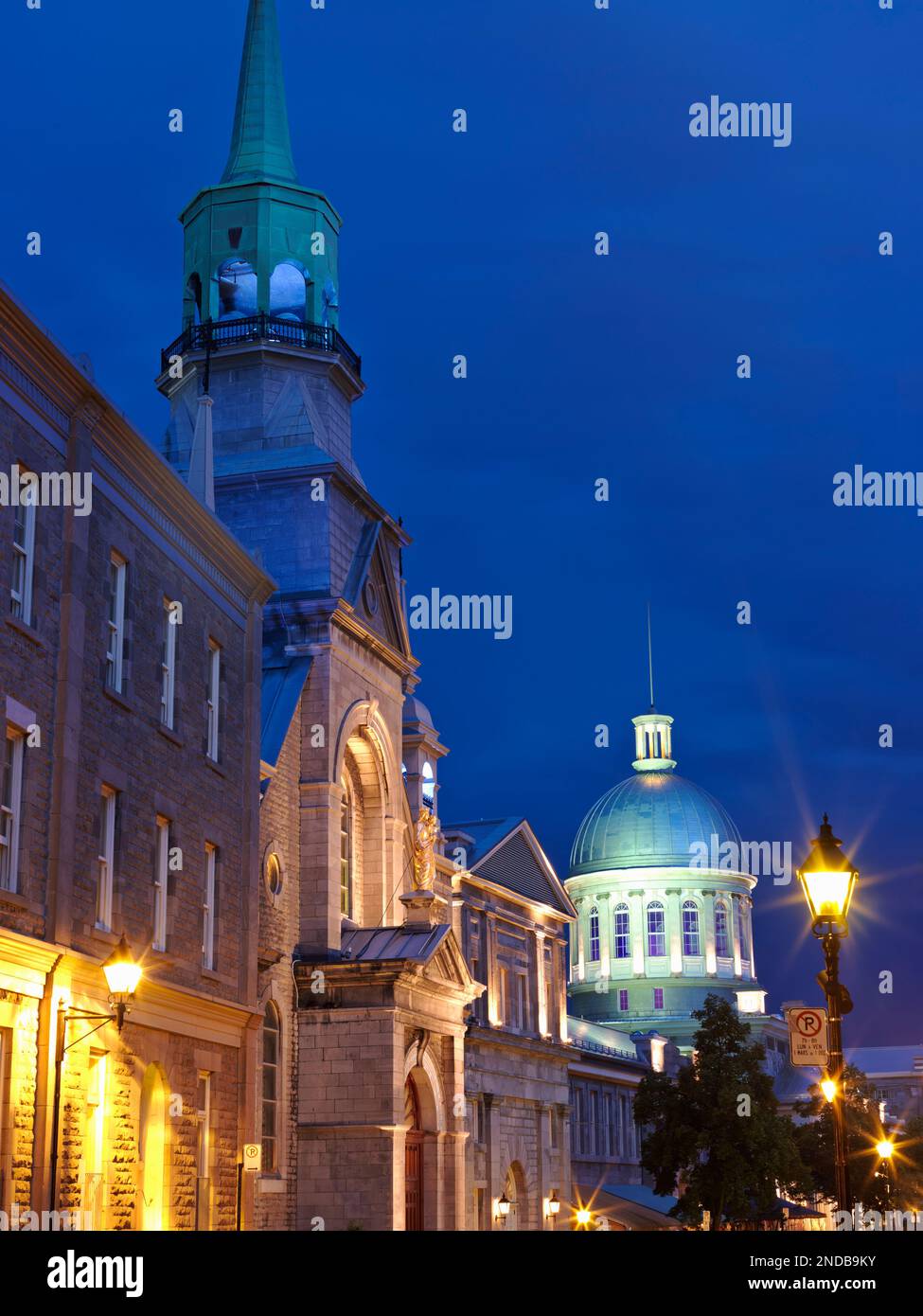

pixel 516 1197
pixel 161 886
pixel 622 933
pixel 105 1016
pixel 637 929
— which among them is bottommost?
pixel 516 1197

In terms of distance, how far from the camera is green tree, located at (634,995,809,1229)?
55.4 meters

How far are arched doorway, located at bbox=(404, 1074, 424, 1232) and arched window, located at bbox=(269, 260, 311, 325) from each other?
19.6 metres

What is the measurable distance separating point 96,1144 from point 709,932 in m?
94.3

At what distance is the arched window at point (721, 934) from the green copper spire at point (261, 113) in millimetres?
77600

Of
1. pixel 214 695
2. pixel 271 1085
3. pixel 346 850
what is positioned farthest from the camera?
pixel 346 850

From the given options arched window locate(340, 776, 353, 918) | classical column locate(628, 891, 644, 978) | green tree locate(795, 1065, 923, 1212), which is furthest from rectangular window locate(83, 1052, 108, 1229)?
classical column locate(628, 891, 644, 978)

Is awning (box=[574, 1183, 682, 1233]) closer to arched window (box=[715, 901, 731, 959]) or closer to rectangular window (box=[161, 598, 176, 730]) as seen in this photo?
arched window (box=[715, 901, 731, 959])

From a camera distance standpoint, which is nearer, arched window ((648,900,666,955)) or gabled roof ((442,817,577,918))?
gabled roof ((442,817,577,918))

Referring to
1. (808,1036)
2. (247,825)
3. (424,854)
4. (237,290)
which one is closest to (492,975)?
(424,854)

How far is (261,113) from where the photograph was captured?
48.1 m

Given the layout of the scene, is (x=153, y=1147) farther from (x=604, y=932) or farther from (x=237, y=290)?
(x=604, y=932)

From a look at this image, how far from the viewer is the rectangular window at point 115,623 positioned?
2619 centimetres
